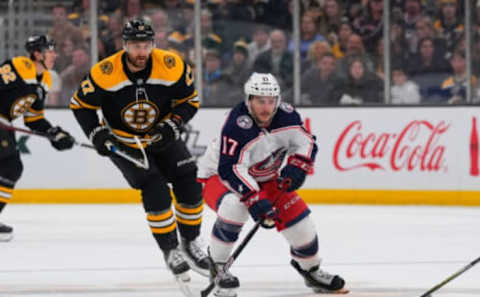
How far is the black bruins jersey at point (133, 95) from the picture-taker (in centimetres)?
427

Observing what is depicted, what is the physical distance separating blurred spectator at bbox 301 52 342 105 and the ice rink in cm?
98

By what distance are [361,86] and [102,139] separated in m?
4.29

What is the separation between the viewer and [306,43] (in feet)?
27.6

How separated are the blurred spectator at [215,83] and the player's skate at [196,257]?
3914 mm

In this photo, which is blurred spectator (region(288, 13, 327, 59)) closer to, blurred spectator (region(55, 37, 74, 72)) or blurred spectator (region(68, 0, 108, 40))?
blurred spectator (region(68, 0, 108, 40))

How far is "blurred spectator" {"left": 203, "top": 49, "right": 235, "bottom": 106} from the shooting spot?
841 cm

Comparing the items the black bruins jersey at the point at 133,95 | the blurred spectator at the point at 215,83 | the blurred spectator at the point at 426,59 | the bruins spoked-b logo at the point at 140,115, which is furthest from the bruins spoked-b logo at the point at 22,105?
the blurred spectator at the point at 426,59

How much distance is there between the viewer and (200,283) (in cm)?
450

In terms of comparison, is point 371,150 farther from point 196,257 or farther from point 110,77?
point 110,77

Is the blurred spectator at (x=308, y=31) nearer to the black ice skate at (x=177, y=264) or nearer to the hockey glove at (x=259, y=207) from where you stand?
the black ice skate at (x=177, y=264)

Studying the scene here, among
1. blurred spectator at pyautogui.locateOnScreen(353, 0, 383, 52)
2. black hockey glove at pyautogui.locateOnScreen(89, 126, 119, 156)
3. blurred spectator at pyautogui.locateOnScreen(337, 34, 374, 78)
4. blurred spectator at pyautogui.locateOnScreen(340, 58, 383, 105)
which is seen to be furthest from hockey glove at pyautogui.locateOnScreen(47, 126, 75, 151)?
blurred spectator at pyautogui.locateOnScreen(353, 0, 383, 52)

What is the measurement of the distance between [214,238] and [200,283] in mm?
402

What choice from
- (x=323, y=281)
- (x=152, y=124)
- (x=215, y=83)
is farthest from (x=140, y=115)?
(x=215, y=83)

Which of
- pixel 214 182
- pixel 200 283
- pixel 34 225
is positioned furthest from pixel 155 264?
pixel 34 225
